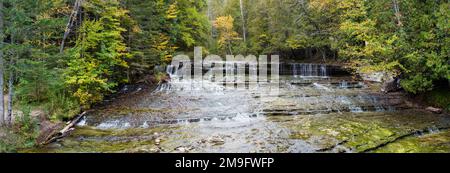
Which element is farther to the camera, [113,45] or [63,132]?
[113,45]

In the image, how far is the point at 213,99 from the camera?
14.5 metres

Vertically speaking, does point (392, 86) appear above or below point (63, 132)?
above

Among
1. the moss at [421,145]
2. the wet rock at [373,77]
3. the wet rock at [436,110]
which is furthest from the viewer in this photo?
the wet rock at [373,77]

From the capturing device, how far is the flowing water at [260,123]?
25.7 feet

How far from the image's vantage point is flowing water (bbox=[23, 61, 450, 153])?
784 cm

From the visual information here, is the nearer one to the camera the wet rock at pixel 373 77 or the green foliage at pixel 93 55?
the green foliage at pixel 93 55

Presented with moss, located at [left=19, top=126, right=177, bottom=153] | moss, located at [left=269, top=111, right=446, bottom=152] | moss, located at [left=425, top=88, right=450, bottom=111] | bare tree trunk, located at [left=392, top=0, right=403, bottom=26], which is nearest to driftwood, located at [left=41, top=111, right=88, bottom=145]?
moss, located at [left=19, top=126, right=177, bottom=153]

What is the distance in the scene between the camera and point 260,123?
33.6ft

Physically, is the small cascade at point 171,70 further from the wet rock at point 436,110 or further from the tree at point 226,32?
Answer: the wet rock at point 436,110

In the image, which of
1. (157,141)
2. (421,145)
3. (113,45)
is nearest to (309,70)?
(113,45)

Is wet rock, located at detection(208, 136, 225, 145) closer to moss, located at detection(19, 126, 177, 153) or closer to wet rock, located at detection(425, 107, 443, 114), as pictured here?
moss, located at detection(19, 126, 177, 153)

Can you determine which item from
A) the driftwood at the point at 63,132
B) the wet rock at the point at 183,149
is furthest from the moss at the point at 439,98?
the driftwood at the point at 63,132

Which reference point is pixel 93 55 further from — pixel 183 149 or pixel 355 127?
pixel 355 127

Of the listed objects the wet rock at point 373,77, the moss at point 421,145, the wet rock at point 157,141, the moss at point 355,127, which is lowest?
the moss at point 421,145
